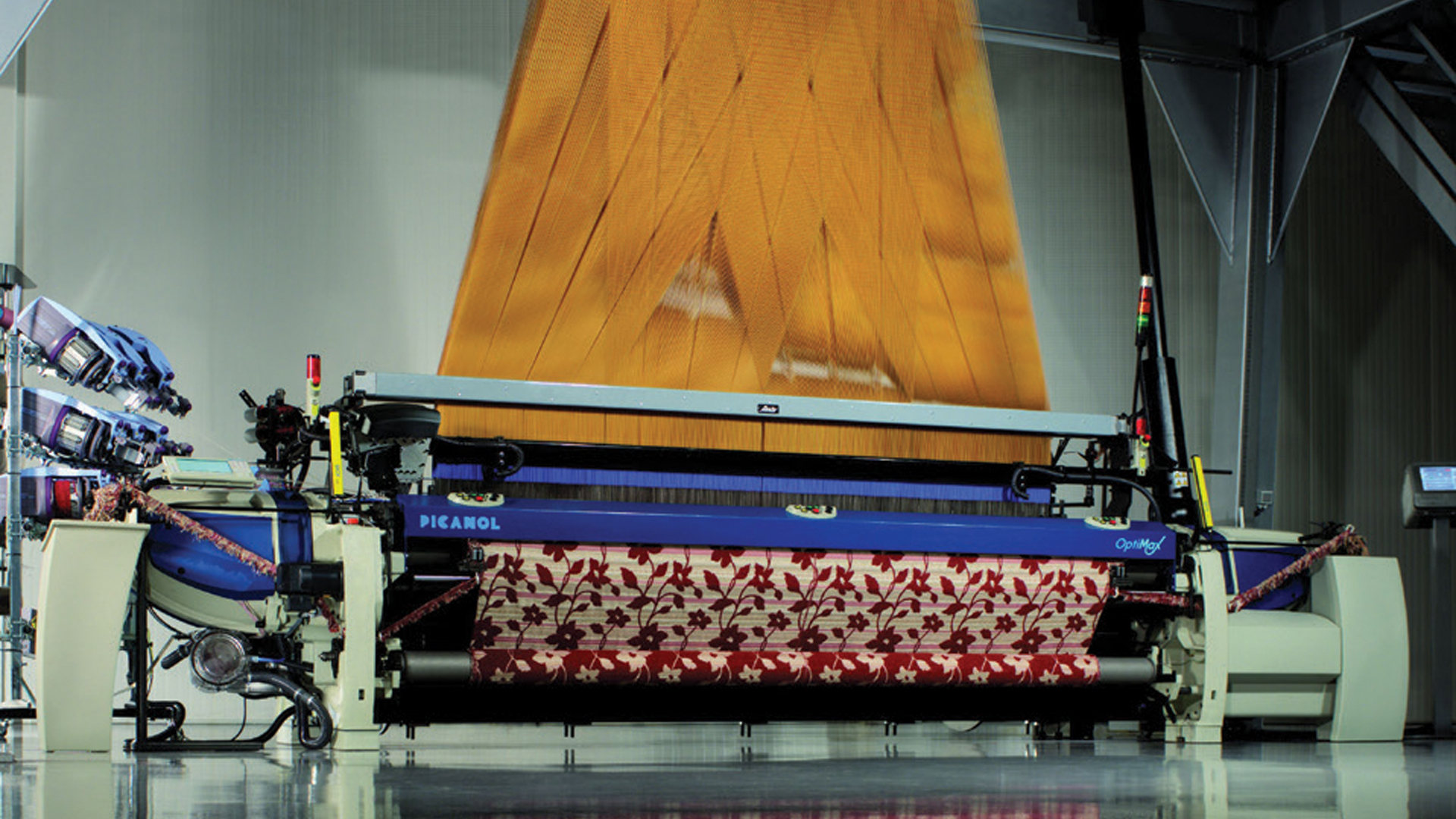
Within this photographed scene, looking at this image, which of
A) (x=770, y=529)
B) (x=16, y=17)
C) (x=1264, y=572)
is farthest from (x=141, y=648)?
(x=1264, y=572)

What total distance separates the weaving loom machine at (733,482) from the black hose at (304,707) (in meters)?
0.02

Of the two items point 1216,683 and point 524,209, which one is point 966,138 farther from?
point 1216,683

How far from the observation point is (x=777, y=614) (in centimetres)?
471

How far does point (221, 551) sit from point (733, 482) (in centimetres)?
186

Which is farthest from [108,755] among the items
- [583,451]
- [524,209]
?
[524,209]

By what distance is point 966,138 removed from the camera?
569 cm

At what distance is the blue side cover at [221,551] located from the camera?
5055mm

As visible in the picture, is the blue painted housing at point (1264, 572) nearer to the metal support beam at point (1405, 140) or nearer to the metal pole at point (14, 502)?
the metal support beam at point (1405, 140)

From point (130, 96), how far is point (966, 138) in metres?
5.44

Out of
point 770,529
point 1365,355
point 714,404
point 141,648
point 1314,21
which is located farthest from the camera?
point 1365,355

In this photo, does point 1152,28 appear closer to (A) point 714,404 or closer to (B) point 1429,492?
(B) point 1429,492

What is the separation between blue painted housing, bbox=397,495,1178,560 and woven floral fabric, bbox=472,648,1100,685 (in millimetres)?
370

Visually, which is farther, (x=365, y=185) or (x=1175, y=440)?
(x=365, y=185)

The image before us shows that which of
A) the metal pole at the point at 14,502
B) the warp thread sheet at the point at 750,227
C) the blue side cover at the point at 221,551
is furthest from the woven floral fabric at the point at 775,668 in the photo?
the metal pole at the point at 14,502
